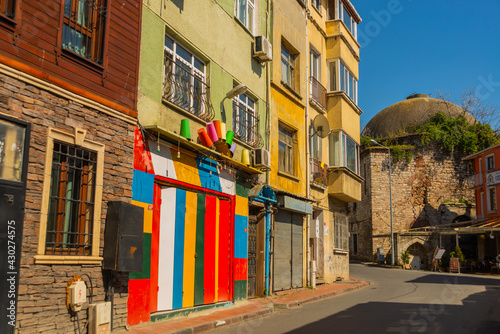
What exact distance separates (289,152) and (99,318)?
36.9 ft

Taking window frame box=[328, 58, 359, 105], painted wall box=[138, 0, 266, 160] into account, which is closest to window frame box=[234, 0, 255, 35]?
painted wall box=[138, 0, 266, 160]

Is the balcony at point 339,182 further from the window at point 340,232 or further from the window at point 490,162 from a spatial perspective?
the window at point 490,162

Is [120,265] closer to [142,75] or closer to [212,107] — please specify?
[142,75]

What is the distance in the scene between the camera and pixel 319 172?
65.2 ft

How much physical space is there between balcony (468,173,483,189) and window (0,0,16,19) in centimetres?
3809

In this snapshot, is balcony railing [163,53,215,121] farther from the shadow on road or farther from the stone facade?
the stone facade

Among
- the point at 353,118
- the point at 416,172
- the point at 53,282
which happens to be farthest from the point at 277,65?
the point at 416,172

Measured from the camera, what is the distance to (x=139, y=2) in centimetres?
975

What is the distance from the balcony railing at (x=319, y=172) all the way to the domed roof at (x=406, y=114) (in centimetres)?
2512

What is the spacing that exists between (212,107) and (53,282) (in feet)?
21.0

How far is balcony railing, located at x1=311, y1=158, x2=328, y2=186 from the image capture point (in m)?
19.4

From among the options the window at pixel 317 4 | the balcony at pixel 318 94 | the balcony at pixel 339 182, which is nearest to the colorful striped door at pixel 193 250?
the balcony at pixel 318 94

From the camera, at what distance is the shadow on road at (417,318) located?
8.93 metres

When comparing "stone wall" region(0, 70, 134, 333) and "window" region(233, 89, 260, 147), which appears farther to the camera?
"window" region(233, 89, 260, 147)
